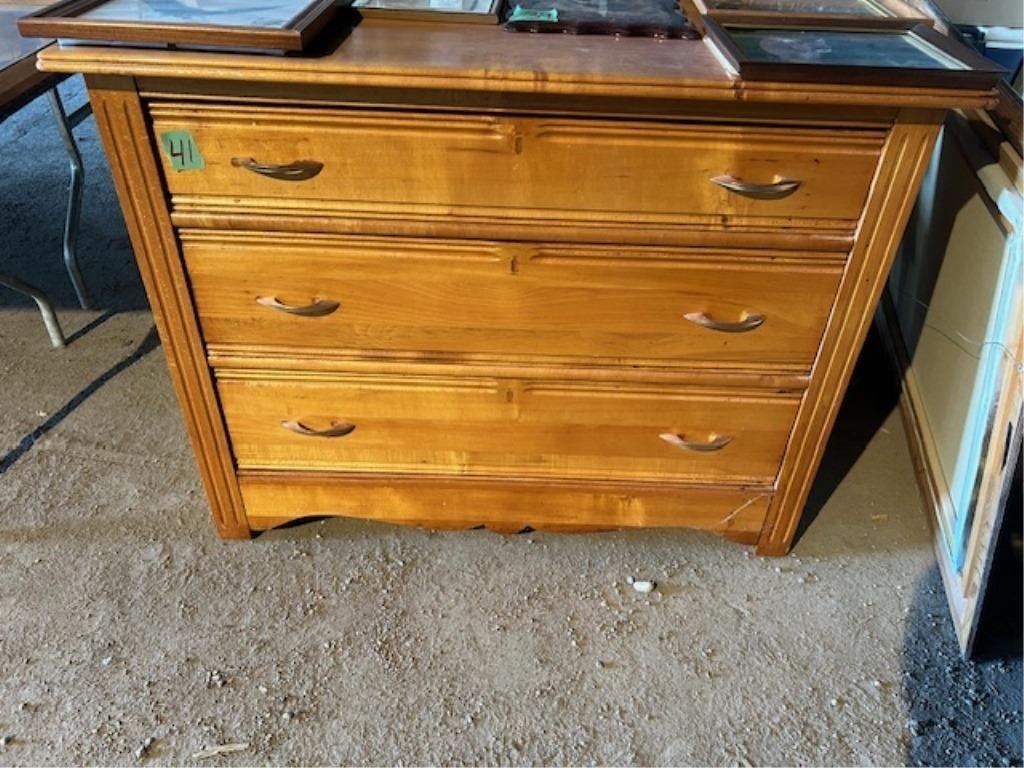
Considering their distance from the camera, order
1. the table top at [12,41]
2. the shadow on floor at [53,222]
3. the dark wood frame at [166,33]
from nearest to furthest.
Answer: the dark wood frame at [166,33] < the table top at [12,41] < the shadow on floor at [53,222]

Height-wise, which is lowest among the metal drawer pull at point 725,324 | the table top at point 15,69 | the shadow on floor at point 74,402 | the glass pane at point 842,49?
the shadow on floor at point 74,402

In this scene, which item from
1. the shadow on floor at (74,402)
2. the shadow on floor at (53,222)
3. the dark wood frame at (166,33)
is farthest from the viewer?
the shadow on floor at (53,222)

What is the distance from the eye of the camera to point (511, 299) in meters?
1.25

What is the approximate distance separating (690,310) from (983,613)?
0.74m

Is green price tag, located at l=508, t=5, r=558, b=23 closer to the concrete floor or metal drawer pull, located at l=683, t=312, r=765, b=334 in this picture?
metal drawer pull, located at l=683, t=312, r=765, b=334

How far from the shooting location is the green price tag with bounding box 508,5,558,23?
1188mm

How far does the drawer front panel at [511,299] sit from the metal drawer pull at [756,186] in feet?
0.35

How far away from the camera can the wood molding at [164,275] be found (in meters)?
1.08

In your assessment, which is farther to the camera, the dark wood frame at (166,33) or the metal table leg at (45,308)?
the metal table leg at (45,308)

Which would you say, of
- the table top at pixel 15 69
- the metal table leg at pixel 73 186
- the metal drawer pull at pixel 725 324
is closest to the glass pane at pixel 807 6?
the metal drawer pull at pixel 725 324

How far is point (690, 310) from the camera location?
1.27 m

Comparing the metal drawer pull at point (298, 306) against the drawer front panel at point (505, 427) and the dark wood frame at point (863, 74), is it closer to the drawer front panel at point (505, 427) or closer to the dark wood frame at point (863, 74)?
the drawer front panel at point (505, 427)

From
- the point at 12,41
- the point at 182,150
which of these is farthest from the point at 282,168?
the point at 12,41

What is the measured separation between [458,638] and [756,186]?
0.91m
